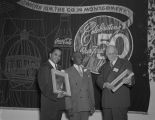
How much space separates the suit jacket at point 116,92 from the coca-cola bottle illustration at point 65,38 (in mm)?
1079

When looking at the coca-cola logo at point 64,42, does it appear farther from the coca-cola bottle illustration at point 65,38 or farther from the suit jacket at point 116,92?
the suit jacket at point 116,92

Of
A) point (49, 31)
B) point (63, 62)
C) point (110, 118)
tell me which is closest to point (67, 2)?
point (49, 31)

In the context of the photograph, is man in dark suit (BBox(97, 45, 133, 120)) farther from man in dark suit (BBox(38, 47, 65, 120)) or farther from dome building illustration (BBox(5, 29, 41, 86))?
dome building illustration (BBox(5, 29, 41, 86))

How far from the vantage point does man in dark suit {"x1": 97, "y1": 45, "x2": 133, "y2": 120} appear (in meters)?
3.42

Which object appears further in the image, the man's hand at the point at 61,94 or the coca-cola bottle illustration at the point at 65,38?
the coca-cola bottle illustration at the point at 65,38

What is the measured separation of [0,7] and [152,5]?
8.64ft

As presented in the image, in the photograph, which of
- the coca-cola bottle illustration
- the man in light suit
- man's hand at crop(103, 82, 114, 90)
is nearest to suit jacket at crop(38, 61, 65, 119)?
the man in light suit

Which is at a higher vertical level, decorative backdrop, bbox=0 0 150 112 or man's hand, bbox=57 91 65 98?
decorative backdrop, bbox=0 0 150 112

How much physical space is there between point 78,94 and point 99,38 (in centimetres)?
134

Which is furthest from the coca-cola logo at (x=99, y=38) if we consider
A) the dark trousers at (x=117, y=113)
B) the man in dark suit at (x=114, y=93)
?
Answer: the dark trousers at (x=117, y=113)

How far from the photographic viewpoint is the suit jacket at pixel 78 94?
3492 mm

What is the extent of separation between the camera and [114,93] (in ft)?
11.4

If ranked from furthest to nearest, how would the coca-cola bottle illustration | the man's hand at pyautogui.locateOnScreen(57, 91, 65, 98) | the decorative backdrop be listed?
1. the coca-cola bottle illustration
2. the decorative backdrop
3. the man's hand at pyautogui.locateOnScreen(57, 91, 65, 98)

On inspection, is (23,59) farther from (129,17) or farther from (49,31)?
(129,17)
